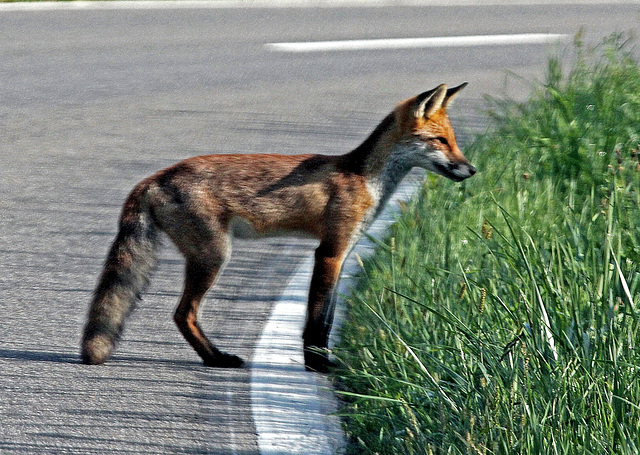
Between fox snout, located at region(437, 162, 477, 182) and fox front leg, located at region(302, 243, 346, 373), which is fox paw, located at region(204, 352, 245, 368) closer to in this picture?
fox front leg, located at region(302, 243, 346, 373)

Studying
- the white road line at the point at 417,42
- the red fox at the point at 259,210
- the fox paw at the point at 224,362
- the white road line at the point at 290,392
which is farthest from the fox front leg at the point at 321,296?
the white road line at the point at 417,42

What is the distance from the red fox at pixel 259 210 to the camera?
4.62 meters

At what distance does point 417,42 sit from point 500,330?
11616 millimetres

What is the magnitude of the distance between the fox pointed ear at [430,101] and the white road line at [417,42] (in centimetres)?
951

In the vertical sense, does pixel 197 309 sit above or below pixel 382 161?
below

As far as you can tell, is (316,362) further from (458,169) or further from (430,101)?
(430,101)

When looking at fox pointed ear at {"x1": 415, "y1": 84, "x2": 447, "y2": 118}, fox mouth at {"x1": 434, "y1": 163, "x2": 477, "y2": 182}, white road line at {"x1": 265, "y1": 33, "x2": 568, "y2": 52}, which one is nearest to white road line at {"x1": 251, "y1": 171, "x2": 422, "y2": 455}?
fox mouth at {"x1": 434, "y1": 163, "x2": 477, "y2": 182}

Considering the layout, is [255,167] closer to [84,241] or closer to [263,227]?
[263,227]

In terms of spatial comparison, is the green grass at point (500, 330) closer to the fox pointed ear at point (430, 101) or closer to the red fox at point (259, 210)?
the red fox at point (259, 210)

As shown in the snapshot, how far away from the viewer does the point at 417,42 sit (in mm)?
15305

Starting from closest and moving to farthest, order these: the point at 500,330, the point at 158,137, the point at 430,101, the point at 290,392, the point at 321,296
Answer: the point at 500,330 → the point at 290,392 → the point at 321,296 → the point at 430,101 → the point at 158,137

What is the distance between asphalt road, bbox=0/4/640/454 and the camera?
14.0 ft

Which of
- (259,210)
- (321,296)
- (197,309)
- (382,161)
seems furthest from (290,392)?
(382,161)

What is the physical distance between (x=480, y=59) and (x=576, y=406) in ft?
36.7
